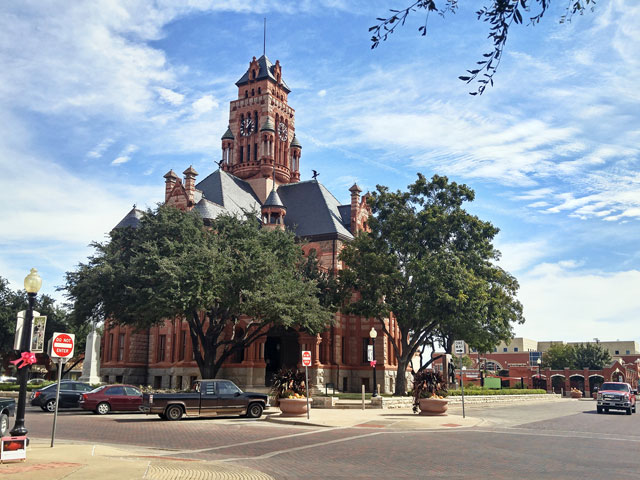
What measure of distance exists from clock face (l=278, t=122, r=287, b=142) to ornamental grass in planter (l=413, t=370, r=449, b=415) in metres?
48.6

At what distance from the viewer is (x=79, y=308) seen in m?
39.2

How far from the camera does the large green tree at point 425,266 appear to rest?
39.6m

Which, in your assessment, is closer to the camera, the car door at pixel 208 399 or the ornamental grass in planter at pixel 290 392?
the car door at pixel 208 399

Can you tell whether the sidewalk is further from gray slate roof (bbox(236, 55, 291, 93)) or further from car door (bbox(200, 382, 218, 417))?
gray slate roof (bbox(236, 55, 291, 93))

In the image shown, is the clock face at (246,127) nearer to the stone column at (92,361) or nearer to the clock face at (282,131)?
the clock face at (282,131)

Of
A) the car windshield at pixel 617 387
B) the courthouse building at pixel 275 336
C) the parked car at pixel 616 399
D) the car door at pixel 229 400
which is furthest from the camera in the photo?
the courthouse building at pixel 275 336

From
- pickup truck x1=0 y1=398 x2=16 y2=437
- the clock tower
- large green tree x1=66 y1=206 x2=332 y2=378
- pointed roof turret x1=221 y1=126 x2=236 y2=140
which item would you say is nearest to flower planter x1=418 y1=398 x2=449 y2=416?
large green tree x1=66 y1=206 x2=332 y2=378

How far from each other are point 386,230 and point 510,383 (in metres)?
74.9

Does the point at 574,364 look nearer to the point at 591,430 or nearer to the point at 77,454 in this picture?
the point at 591,430

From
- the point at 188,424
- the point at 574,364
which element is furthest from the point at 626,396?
the point at 574,364

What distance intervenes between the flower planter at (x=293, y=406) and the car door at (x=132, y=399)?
8113 mm

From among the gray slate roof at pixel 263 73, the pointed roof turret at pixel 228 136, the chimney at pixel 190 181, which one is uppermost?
the gray slate roof at pixel 263 73

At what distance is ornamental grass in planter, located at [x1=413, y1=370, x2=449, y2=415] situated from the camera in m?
28.4

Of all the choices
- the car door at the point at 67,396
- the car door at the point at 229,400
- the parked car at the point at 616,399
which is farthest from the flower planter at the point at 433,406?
the car door at the point at 67,396
